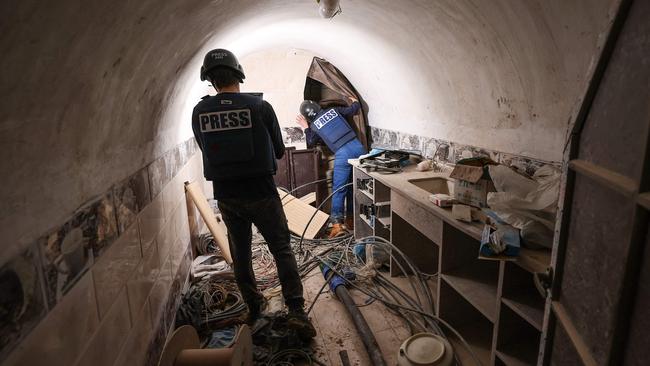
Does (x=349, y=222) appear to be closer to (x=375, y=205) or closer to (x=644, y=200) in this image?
(x=375, y=205)

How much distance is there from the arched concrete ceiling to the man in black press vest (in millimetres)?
253

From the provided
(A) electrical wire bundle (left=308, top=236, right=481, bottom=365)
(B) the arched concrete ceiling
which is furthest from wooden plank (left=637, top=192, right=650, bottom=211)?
(A) electrical wire bundle (left=308, top=236, right=481, bottom=365)

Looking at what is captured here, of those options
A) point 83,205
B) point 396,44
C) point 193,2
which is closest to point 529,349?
point 83,205

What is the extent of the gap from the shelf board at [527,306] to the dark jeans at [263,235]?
128cm

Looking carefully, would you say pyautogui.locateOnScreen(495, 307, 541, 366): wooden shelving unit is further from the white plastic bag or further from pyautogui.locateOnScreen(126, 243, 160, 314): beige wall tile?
pyautogui.locateOnScreen(126, 243, 160, 314): beige wall tile

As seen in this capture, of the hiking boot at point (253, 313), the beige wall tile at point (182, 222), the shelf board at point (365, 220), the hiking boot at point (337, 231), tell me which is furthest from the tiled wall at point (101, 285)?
the hiking boot at point (337, 231)

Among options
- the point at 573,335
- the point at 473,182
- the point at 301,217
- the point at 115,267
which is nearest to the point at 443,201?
the point at 473,182

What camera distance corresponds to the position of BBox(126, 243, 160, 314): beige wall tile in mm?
1503

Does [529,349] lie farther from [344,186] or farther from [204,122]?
[344,186]

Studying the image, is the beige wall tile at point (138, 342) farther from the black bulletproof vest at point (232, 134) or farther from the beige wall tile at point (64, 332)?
the black bulletproof vest at point (232, 134)

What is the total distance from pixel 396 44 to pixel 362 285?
2039 mm

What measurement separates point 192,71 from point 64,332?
6.44 ft

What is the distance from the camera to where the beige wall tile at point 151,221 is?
1731 mm

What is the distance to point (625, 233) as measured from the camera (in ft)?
2.21
